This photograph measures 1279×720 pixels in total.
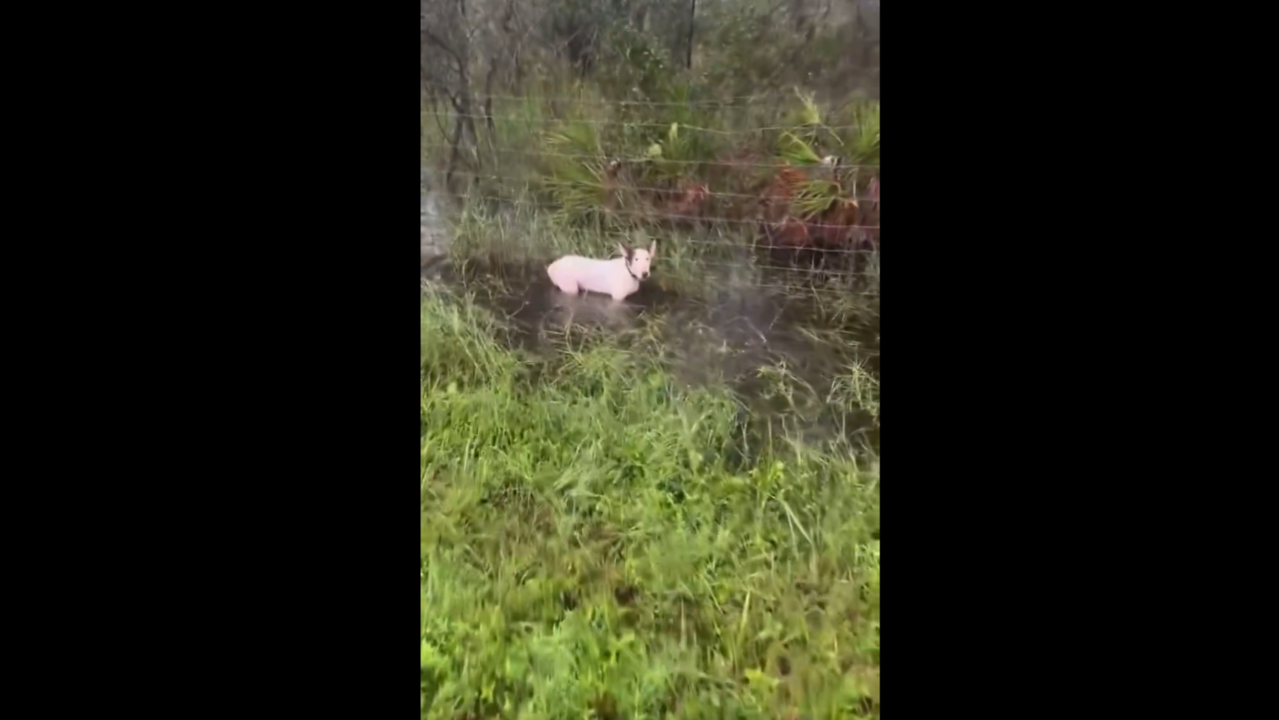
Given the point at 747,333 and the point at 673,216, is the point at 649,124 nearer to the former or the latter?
the point at 673,216

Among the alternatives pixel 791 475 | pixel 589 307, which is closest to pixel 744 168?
pixel 589 307

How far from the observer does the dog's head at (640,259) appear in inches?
74.2

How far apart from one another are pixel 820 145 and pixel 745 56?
0.21 m

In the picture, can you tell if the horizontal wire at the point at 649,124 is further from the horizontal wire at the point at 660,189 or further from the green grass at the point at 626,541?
the green grass at the point at 626,541

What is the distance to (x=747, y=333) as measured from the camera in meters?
1.83

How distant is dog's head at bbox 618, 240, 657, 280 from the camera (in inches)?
74.2

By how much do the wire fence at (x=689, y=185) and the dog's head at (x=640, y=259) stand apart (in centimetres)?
3

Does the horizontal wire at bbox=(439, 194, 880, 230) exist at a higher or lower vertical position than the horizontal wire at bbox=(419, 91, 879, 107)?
lower

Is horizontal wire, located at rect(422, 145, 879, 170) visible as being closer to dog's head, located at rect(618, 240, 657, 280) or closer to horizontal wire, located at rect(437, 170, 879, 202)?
horizontal wire, located at rect(437, 170, 879, 202)

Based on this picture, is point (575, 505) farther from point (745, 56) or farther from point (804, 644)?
point (745, 56)

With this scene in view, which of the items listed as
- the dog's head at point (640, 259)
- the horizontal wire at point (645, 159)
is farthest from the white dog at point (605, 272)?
the horizontal wire at point (645, 159)

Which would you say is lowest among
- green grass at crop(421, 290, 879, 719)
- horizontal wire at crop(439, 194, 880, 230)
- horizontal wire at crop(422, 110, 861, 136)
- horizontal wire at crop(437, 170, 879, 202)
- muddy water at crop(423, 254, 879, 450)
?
green grass at crop(421, 290, 879, 719)

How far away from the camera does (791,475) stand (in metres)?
1.81

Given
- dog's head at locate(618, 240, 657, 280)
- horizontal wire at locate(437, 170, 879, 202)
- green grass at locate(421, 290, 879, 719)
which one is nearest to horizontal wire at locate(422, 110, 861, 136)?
horizontal wire at locate(437, 170, 879, 202)
